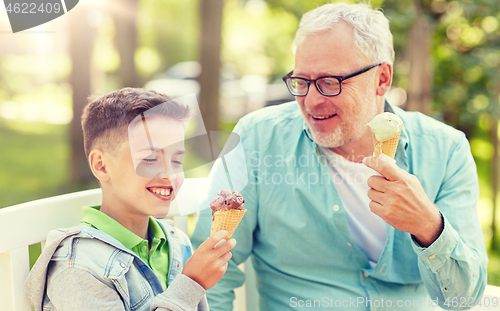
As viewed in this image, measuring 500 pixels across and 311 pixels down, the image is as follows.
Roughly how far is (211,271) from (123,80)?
532cm

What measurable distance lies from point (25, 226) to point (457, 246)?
1.55m

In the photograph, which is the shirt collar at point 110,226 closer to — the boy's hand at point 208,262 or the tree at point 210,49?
the boy's hand at point 208,262

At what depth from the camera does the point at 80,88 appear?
18.1 ft

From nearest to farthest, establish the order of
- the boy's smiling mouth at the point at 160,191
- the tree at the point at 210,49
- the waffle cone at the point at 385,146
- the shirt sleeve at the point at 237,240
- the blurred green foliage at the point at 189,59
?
the boy's smiling mouth at the point at 160,191, the waffle cone at the point at 385,146, the shirt sleeve at the point at 237,240, the blurred green foliage at the point at 189,59, the tree at the point at 210,49

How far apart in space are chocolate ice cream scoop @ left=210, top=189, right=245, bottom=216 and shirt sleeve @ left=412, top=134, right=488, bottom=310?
76 cm

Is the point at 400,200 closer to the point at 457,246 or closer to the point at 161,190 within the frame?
the point at 457,246

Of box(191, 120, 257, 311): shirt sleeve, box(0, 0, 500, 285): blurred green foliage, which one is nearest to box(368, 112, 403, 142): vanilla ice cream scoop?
box(191, 120, 257, 311): shirt sleeve

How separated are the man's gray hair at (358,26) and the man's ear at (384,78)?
0.03m

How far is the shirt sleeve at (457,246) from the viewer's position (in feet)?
5.24

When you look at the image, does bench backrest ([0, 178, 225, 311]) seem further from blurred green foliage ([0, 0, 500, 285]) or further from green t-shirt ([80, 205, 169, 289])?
blurred green foliage ([0, 0, 500, 285])

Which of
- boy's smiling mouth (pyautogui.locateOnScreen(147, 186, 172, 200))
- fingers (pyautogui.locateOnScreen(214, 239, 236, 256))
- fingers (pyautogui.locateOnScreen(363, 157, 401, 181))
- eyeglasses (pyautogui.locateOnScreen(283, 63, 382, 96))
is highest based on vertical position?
eyeglasses (pyautogui.locateOnScreen(283, 63, 382, 96))

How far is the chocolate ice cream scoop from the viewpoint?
1.27 metres

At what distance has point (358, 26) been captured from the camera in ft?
6.31

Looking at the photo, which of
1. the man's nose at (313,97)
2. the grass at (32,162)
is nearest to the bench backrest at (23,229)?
the man's nose at (313,97)
